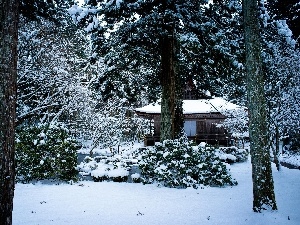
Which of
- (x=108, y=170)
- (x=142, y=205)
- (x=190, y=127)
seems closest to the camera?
(x=142, y=205)

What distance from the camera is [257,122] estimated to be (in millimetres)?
6293

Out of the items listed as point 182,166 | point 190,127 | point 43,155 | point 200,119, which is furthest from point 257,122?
point 190,127

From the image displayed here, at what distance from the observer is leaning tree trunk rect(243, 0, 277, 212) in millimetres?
6219

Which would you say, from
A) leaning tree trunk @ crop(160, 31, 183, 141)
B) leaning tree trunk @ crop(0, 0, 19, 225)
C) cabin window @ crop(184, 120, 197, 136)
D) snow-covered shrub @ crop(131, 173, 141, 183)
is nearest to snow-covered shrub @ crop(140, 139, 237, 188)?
snow-covered shrub @ crop(131, 173, 141, 183)

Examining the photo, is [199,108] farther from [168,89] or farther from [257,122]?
[257,122]

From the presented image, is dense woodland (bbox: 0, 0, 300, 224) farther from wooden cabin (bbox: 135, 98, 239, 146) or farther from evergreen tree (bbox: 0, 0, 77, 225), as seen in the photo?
wooden cabin (bbox: 135, 98, 239, 146)

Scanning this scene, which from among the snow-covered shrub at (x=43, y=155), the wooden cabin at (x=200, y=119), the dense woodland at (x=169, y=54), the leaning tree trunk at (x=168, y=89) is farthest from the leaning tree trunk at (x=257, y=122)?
the wooden cabin at (x=200, y=119)

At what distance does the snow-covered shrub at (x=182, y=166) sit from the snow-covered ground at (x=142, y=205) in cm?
42

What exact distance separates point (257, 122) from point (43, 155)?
806 centimetres

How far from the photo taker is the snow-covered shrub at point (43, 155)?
9.92m

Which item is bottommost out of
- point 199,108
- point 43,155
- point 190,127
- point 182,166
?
point 182,166

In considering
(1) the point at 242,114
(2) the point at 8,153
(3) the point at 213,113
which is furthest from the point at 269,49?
(3) the point at 213,113

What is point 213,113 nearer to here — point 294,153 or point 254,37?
point 294,153

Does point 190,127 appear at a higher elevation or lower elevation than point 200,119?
lower
